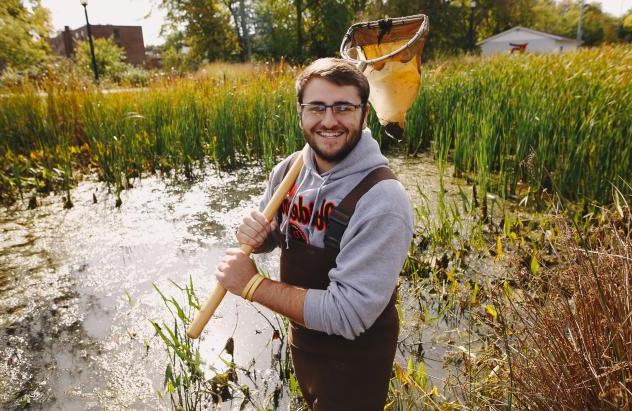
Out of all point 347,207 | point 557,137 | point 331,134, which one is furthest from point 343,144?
point 557,137

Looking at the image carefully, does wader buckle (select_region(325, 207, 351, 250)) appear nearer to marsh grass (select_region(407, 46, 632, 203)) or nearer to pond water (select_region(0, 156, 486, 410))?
pond water (select_region(0, 156, 486, 410))

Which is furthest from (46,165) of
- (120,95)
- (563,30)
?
(563,30)

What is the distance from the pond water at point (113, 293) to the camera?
2.19m

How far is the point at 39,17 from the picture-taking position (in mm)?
21750

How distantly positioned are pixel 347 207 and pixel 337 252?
169mm

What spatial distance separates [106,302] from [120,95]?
15.9 ft

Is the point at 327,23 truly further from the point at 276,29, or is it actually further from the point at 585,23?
the point at 585,23

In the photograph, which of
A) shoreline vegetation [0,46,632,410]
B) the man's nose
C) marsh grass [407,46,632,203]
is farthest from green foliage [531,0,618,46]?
the man's nose

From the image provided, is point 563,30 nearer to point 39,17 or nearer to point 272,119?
point 39,17

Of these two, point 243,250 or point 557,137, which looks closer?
point 243,250

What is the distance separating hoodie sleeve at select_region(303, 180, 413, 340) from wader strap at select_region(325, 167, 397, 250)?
0.09ft

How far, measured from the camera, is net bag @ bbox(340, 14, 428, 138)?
1.54 metres

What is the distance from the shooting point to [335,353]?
1.42m

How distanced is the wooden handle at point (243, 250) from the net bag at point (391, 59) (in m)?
0.44
